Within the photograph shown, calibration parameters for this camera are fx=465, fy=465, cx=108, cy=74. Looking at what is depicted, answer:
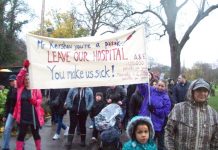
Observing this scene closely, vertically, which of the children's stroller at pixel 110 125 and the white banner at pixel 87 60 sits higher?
the white banner at pixel 87 60

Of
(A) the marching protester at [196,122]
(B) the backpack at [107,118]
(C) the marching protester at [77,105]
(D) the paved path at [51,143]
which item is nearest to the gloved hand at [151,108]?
(B) the backpack at [107,118]

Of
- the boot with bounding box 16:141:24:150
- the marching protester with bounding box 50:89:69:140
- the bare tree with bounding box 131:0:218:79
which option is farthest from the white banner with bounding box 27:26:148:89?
the bare tree with bounding box 131:0:218:79

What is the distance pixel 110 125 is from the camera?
334 inches

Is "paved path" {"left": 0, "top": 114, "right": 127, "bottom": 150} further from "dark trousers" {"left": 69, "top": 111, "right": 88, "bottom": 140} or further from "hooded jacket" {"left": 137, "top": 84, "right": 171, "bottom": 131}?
"hooded jacket" {"left": 137, "top": 84, "right": 171, "bottom": 131}

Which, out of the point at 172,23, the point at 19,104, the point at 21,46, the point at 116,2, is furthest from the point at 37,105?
the point at 21,46

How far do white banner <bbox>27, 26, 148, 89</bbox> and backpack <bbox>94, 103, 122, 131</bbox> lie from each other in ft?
5.27

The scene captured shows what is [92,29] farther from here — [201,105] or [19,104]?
[201,105]

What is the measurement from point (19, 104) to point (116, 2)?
2733 centimetres

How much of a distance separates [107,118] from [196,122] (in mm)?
4409

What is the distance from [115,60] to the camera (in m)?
7.12

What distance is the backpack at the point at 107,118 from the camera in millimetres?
8555

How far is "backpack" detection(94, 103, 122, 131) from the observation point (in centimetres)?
855

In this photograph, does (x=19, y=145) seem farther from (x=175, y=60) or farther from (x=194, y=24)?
(x=194, y=24)

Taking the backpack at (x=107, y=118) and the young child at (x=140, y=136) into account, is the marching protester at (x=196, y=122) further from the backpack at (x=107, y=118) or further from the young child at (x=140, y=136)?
the backpack at (x=107, y=118)
